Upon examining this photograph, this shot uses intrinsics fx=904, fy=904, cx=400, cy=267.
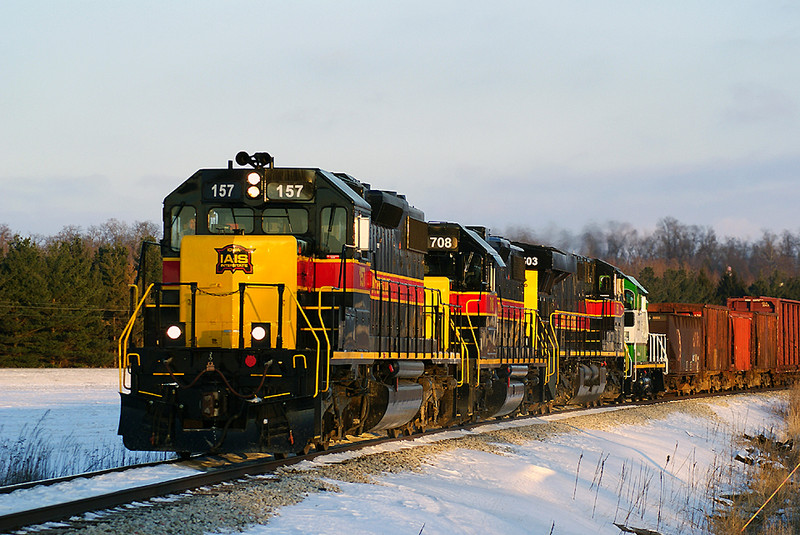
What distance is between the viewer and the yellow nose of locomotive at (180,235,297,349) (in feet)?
36.7

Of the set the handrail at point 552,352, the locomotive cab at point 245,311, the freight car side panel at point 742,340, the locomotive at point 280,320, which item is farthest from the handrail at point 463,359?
the freight car side panel at point 742,340

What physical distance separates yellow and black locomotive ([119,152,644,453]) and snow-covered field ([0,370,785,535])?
83cm

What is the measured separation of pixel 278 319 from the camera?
10.9 metres

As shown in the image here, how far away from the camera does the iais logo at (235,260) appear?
11227 mm

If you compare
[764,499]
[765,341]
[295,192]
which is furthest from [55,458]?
[765,341]

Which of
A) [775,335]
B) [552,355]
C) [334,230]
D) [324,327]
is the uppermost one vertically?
[334,230]

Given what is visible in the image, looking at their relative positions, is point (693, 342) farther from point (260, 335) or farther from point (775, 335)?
point (260, 335)

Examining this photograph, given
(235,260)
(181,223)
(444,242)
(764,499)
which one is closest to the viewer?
(235,260)

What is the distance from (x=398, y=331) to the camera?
13.8 m

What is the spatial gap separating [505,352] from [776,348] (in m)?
27.3

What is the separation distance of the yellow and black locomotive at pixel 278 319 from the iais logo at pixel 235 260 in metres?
0.01

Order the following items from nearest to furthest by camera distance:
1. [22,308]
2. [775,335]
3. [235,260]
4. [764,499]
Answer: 1. [235,260]
2. [764,499]
3. [775,335]
4. [22,308]

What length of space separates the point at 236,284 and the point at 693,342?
25.3m

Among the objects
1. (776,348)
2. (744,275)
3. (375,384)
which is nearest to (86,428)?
(375,384)
